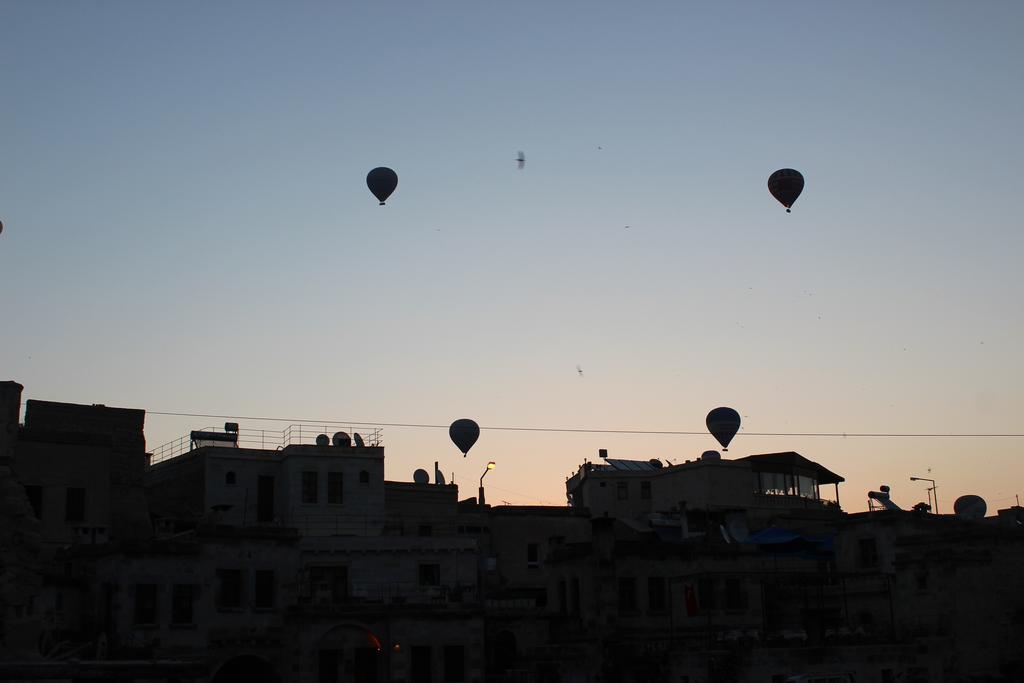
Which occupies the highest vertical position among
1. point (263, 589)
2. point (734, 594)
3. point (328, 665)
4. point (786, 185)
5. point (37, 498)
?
point (786, 185)

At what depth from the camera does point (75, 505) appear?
202 ft

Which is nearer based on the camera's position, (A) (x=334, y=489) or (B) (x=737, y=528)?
(B) (x=737, y=528)

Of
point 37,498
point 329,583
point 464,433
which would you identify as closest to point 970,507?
point 464,433

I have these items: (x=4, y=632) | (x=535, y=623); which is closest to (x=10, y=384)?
(x=4, y=632)

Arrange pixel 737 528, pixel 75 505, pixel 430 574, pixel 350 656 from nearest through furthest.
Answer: pixel 350 656 < pixel 430 574 < pixel 75 505 < pixel 737 528

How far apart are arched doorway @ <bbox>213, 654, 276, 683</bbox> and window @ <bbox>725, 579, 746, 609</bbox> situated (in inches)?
905

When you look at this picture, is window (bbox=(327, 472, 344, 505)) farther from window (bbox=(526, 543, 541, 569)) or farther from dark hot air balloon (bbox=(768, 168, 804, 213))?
dark hot air balloon (bbox=(768, 168, 804, 213))

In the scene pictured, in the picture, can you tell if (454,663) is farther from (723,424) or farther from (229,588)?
(723,424)

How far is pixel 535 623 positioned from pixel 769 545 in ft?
41.3

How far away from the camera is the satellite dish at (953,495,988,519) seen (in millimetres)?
69000

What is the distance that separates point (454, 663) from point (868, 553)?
22799 mm

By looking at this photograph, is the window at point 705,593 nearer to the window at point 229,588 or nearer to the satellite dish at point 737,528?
the satellite dish at point 737,528

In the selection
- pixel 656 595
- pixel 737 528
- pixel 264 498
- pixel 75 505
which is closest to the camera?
pixel 656 595

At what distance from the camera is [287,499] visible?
66.9 m
